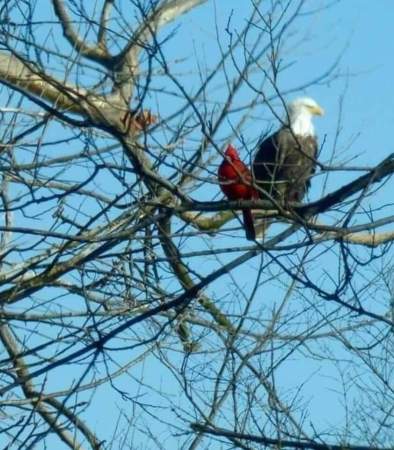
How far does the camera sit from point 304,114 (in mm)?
9883

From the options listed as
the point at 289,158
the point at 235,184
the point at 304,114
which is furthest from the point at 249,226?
the point at 304,114

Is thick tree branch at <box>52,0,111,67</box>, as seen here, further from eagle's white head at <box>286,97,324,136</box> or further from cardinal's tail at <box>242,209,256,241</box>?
eagle's white head at <box>286,97,324,136</box>

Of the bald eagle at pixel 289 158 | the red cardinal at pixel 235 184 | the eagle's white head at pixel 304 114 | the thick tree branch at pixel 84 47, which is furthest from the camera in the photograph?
the eagle's white head at pixel 304 114

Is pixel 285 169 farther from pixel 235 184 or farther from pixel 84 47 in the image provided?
pixel 235 184

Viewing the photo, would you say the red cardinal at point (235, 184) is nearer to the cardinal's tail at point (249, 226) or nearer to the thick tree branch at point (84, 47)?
the cardinal's tail at point (249, 226)

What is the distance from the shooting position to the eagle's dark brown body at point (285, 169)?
4.99 metres

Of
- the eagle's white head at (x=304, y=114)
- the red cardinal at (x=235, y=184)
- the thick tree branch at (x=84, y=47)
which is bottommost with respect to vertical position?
the red cardinal at (x=235, y=184)

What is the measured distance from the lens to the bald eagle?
4957 millimetres

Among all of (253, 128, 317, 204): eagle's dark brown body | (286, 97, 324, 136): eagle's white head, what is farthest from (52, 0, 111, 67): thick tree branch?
(286, 97, 324, 136): eagle's white head

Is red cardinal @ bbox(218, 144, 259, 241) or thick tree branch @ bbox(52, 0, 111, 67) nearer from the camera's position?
red cardinal @ bbox(218, 144, 259, 241)

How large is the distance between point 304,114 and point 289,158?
251 centimetres

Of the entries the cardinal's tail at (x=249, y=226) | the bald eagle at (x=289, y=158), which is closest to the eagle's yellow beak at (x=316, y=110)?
the bald eagle at (x=289, y=158)

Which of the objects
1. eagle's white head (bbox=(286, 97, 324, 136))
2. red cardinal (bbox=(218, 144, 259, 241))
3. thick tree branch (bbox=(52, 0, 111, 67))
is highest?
eagle's white head (bbox=(286, 97, 324, 136))

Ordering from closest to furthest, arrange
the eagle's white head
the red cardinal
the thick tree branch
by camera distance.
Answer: the red cardinal < the thick tree branch < the eagle's white head
